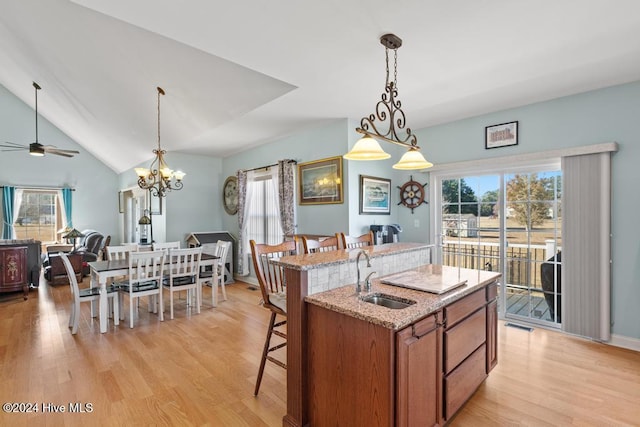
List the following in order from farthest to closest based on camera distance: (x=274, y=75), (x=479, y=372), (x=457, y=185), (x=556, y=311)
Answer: (x=457, y=185) < (x=556, y=311) < (x=274, y=75) < (x=479, y=372)

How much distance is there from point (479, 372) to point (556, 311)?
76.4 inches

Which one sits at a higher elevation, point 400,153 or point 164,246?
point 400,153

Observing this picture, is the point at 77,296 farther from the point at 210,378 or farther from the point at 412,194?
the point at 412,194

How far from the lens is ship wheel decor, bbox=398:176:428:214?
14.6 feet

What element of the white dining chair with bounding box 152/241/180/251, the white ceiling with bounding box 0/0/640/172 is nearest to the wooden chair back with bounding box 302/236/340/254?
the white ceiling with bounding box 0/0/640/172

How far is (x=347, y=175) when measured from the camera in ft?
13.3

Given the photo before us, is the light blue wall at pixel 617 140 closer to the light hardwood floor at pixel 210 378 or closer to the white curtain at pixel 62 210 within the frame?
the light hardwood floor at pixel 210 378

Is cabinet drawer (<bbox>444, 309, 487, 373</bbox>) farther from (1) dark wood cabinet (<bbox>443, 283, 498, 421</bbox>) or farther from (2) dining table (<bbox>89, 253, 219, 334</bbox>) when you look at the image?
(2) dining table (<bbox>89, 253, 219, 334</bbox>)

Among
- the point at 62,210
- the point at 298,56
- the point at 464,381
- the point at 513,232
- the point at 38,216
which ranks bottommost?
the point at 464,381

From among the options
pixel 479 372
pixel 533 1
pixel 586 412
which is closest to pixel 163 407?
pixel 479 372

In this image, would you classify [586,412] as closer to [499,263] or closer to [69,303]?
[499,263]

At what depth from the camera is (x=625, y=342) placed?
3.00 meters

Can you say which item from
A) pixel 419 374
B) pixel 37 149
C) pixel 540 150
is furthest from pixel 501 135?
pixel 37 149

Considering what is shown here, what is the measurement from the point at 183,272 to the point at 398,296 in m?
3.23
